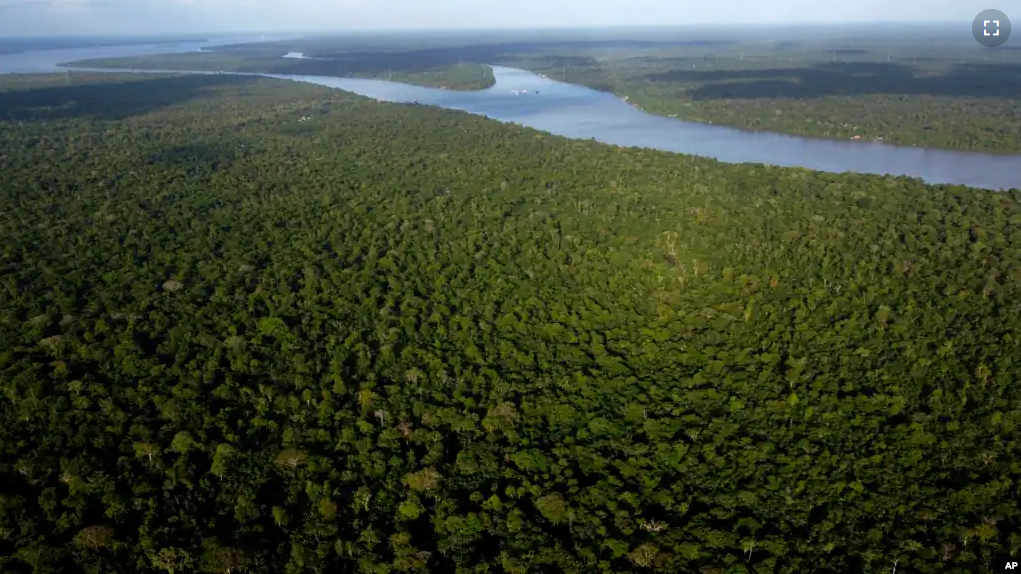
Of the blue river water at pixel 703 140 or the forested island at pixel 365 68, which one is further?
the forested island at pixel 365 68

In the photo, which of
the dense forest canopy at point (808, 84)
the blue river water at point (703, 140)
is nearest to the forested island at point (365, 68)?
the dense forest canopy at point (808, 84)

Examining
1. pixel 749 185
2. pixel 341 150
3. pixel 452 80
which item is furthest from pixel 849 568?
pixel 452 80

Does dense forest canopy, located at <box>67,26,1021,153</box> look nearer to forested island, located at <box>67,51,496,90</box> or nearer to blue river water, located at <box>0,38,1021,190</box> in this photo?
forested island, located at <box>67,51,496,90</box>

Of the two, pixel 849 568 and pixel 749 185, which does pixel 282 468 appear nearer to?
pixel 849 568

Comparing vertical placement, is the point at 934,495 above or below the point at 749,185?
below

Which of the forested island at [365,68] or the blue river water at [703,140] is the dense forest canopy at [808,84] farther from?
the blue river water at [703,140]

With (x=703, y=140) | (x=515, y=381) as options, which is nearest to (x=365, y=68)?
(x=703, y=140)
